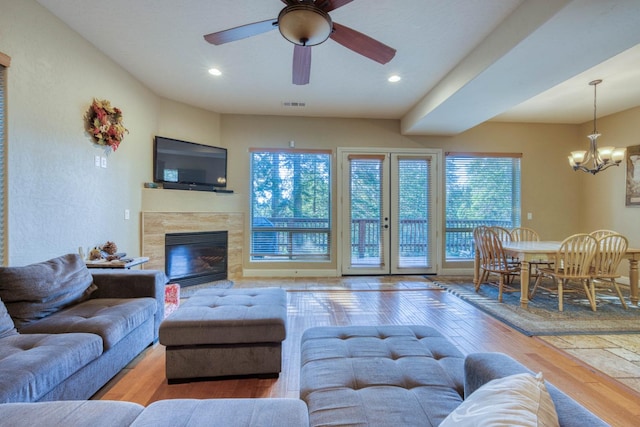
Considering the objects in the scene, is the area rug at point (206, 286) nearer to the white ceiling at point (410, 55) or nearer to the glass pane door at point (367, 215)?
the glass pane door at point (367, 215)

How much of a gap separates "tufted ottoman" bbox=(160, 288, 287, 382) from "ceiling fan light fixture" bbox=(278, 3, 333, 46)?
1.79m

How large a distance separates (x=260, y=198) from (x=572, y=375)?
4258mm

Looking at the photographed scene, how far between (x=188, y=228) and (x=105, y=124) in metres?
1.71

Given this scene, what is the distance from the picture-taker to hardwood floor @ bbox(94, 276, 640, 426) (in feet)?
5.85

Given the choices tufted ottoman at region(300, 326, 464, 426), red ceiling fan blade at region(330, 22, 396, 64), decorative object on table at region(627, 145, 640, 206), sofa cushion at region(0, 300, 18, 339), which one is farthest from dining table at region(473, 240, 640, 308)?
sofa cushion at region(0, 300, 18, 339)

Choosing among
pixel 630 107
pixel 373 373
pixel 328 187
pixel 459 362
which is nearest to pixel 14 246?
pixel 373 373

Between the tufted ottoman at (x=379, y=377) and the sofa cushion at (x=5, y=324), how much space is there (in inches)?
64.8

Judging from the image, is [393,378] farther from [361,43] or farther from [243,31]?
[243,31]

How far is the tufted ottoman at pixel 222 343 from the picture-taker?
183 cm

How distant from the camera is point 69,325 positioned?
5.80 feet

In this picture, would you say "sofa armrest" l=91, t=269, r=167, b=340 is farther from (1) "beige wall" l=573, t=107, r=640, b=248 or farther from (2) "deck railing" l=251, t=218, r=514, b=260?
(1) "beige wall" l=573, t=107, r=640, b=248

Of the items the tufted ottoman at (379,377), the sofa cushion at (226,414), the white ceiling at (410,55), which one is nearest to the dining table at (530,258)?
the white ceiling at (410,55)

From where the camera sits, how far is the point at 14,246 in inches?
85.6

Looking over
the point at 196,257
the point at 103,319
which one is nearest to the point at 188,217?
the point at 196,257
